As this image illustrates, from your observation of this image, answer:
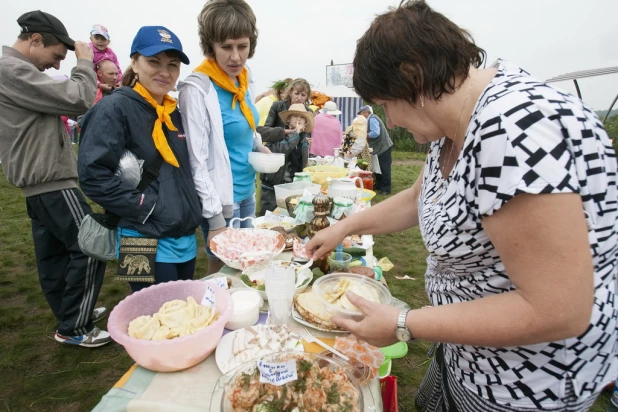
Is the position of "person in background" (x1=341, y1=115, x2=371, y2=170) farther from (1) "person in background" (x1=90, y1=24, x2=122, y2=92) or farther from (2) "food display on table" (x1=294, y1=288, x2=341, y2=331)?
(2) "food display on table" (x1=294, y1=288, x2=341, y2=331)

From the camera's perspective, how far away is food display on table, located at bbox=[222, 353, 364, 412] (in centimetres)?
94

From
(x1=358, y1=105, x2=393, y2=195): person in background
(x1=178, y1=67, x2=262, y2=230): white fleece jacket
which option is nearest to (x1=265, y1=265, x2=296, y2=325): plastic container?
(x1=178, y1=67, x2=262, y2=230): white fleece jacket

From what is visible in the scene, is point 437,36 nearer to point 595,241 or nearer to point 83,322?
point 595,241

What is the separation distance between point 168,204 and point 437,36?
1.59 m

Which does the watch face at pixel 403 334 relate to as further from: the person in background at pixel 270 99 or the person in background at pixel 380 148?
the person in background at pixel 380 148

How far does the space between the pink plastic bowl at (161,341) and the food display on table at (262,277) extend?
0.27 meters

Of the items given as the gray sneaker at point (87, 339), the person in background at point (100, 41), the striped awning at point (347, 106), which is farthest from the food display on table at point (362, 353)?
the striped awning at point (347, 106)

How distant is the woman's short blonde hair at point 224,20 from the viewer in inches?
85.4

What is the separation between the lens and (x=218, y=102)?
7.48 feet

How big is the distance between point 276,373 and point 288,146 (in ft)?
11.0

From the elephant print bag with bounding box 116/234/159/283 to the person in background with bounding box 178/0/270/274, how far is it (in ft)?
1.35

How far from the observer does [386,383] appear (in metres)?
1.59

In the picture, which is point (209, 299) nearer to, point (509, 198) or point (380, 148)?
point (509, 198)

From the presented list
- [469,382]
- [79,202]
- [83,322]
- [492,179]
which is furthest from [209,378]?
[83,322]
